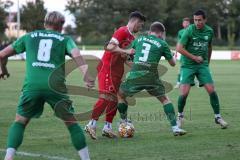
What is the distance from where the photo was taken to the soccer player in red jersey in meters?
10.9

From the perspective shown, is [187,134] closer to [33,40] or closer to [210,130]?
[210,130]

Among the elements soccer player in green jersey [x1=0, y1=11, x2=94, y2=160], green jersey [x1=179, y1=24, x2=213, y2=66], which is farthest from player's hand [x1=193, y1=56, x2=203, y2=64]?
soccer player in green jersey [x1=0, y1=11, x2=94, y2=160]

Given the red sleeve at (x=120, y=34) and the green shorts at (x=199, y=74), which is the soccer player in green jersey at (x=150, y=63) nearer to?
the red sleeve at (x=120, y=34)

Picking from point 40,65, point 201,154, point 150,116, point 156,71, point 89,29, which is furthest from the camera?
point 89,29

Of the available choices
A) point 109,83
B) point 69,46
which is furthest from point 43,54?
point 109,83

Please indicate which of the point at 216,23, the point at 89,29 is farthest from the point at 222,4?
the point at 89,29

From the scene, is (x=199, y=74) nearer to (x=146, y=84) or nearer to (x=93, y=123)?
(x=146, y=84)

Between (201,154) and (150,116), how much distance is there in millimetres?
5014

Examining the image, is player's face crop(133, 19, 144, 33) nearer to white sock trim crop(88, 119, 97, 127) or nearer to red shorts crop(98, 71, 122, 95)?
red shorts crop(98, 71, 122, 95)

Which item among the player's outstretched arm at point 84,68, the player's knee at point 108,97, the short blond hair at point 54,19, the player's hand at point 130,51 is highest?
the short blond hair at point 54,19

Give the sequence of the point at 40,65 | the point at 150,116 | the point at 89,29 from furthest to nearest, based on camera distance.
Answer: the point at 89,29 → the point at 150,116 → the point at 40,65

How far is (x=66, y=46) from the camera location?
25.8 feet

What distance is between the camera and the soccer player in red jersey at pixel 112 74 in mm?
10898

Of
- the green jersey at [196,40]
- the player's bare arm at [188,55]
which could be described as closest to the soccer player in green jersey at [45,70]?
the player's bare arm at [188,55]
